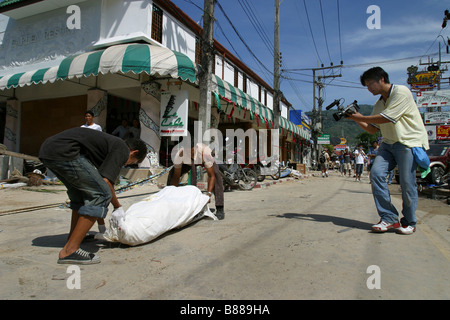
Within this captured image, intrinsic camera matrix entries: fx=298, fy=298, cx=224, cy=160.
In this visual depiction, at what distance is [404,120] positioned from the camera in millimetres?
3482

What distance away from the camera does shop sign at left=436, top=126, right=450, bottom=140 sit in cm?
2584

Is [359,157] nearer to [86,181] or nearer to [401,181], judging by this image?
[401,181]

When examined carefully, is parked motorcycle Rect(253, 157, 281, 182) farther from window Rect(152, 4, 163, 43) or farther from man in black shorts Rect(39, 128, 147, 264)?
man in black shorts Rect(39, 128, 147, 264)

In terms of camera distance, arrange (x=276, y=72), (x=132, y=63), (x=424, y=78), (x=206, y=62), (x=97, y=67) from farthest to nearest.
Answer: (x=424, y=78) → (x=276, y=72) → (x=206, y=62) → (x=97, y=67) → (x=132, y=63)

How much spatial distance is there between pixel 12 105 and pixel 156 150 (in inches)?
311

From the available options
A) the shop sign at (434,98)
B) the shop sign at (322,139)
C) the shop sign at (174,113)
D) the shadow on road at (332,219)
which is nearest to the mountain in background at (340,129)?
the shop sign at (322,139)

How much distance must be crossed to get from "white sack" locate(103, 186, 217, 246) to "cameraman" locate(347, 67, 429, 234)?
7.34ft

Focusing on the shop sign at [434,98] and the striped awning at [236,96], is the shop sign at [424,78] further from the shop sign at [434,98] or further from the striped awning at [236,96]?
the striped awning at [236,96]

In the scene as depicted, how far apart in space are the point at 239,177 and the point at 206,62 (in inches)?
146
